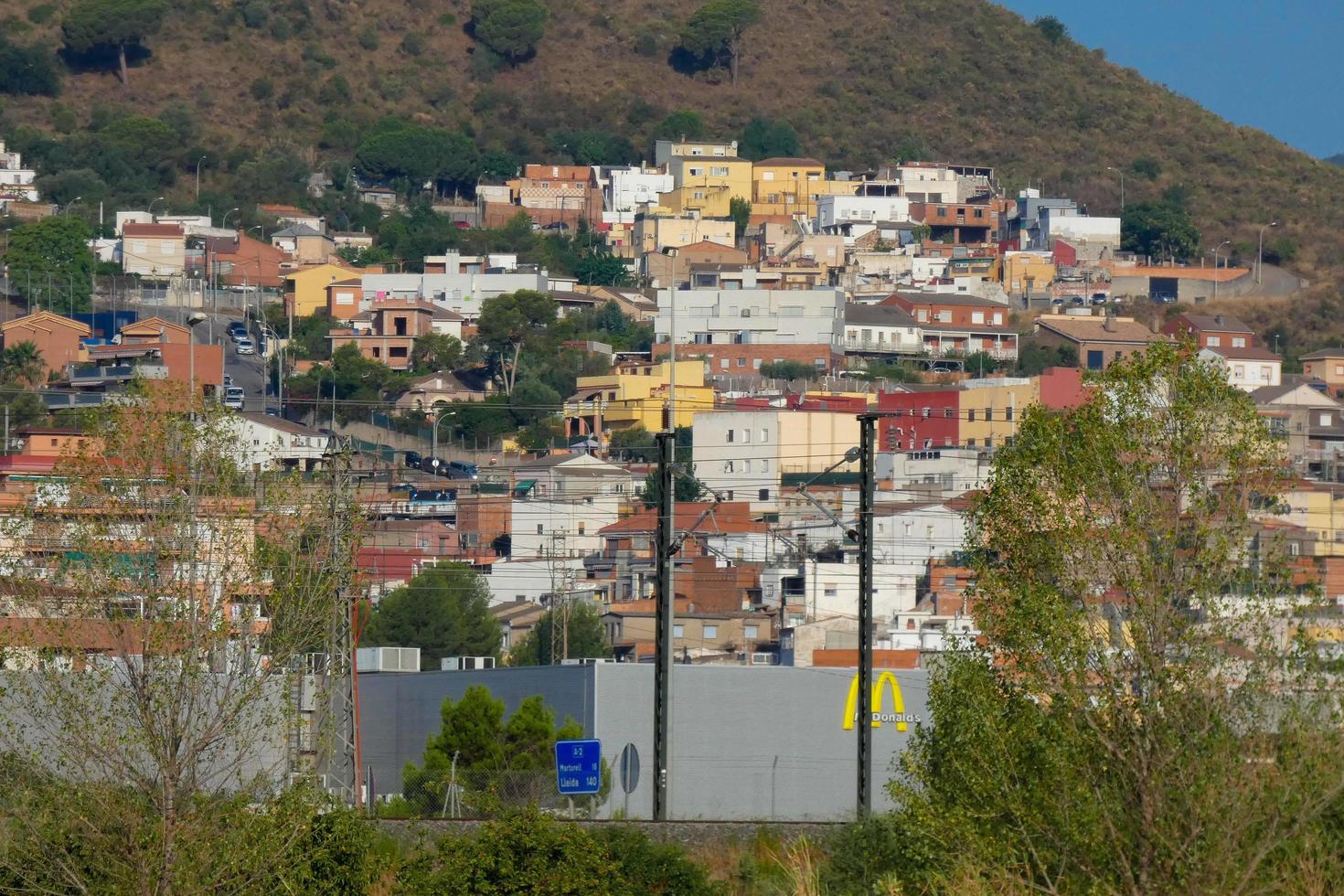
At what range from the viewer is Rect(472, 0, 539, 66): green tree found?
153000mm

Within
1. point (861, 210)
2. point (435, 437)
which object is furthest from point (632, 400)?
point (861, 210)

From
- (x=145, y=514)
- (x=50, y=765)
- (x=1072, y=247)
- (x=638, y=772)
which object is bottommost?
(x=638, y=772)

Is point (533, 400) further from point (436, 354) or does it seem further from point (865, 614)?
point (865, 614)

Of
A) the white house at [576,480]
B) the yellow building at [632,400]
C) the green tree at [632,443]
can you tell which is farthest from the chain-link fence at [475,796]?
the yellow building at [632,400]

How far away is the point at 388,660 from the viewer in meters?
37.7

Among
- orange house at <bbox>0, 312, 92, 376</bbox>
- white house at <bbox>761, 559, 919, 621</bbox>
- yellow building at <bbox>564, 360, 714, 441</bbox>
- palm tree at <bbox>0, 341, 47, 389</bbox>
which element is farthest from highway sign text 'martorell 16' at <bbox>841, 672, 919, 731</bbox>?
orange house at <bbox>0, 312, 92, 376</bbox>

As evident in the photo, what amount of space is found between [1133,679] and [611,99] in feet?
447

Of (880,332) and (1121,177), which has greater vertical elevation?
(1121,177)

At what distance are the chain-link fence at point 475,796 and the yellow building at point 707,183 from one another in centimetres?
9155

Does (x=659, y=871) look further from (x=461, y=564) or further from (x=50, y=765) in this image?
(x=461, y=564)

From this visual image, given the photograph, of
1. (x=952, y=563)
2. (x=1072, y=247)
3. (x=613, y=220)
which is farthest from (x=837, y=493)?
(x=613, y=220)

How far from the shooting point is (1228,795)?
42.3ft

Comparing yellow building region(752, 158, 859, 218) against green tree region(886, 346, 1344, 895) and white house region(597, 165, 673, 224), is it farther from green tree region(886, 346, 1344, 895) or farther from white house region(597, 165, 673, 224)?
green tree region(886, 346, 1344, 895)

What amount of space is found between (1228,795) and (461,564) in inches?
1551
